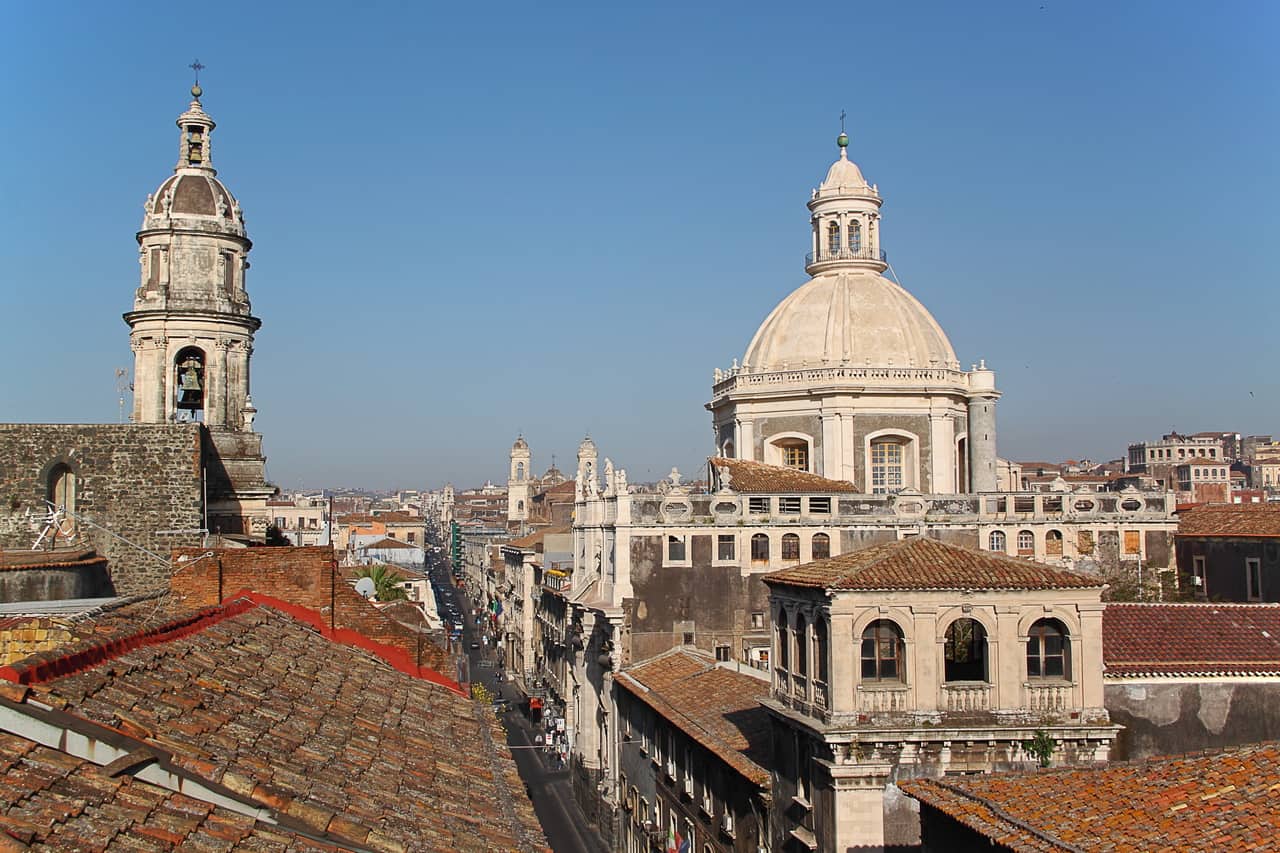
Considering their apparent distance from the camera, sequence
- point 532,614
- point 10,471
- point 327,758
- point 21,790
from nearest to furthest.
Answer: point 21,790
point 327,758
point 10,471
point 532,614

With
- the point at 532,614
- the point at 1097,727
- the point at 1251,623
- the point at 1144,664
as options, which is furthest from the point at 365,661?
the point at 532,614

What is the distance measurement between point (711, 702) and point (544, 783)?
21372mm

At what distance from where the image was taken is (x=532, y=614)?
81625 mm

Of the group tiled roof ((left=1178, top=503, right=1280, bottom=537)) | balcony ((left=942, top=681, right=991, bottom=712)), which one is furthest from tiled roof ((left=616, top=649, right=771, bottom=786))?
tiled roof ((left=1178, top=503, right=1280, bottom=537))

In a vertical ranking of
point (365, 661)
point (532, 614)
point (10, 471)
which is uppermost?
point (10, 471)

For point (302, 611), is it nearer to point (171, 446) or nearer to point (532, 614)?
point (171, 446)

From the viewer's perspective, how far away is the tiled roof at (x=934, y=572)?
72.2ft

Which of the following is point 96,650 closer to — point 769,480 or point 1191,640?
point 1191,640

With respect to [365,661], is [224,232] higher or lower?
higher

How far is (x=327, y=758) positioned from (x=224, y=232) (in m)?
24.1

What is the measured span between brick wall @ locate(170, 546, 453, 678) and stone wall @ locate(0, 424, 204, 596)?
611 cm

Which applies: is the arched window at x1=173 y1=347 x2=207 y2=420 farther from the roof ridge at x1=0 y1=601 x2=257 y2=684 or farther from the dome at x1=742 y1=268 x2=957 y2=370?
the dome at x1=742 y1=268 x2=957 y2=370

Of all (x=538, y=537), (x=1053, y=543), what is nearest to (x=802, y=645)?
(x=1053, y=543)

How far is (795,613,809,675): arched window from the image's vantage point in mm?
22891
